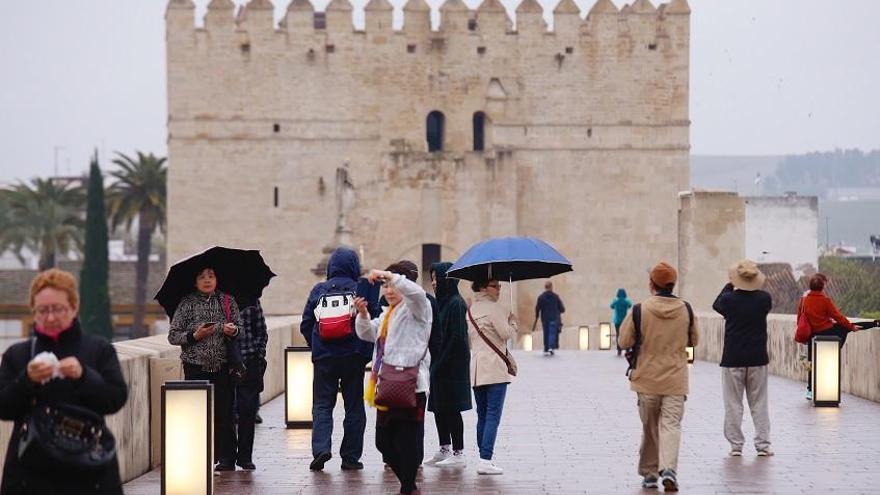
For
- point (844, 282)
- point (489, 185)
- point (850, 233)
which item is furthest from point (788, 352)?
point (850, 233)

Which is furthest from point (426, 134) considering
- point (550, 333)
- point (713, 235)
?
point (550, 333)

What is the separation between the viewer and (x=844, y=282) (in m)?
55.5

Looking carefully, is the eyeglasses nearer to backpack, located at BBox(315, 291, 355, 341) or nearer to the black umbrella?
the black umbrella

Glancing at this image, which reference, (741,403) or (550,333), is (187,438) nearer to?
(741,403)

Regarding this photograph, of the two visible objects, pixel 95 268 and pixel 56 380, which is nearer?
pixel 56 380

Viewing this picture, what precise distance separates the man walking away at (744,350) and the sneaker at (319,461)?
3.08 meters

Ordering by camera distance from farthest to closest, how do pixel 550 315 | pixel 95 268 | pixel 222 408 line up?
pixel 95 268
pixel 550 315
pixel 222 408

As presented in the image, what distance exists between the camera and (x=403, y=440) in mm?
10227

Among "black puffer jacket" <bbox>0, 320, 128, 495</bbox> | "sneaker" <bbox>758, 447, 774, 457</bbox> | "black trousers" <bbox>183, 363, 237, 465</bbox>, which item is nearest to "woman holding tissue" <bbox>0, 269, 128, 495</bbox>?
"black puffer jacket" <bbox>0, 320, 128, 495</bbox>

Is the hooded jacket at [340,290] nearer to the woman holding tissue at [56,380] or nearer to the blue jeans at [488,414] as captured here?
the blue jeans at [488,414]

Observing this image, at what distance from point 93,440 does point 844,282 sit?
51172mm

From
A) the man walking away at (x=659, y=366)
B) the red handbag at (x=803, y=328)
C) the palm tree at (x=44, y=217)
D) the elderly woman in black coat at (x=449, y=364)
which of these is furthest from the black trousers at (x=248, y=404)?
the palm tree at (x=44, y=217)

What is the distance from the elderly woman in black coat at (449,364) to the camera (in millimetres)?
11578

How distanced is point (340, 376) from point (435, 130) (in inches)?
1520
